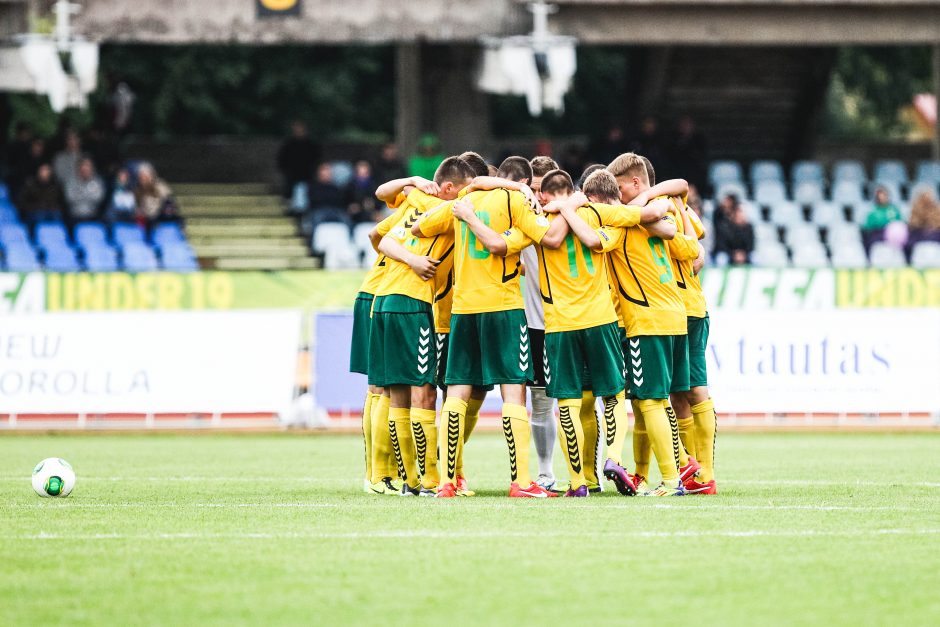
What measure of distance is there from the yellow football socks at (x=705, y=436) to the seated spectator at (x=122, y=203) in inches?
612

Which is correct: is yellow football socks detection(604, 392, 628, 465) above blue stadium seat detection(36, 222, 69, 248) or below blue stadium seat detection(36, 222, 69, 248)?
below

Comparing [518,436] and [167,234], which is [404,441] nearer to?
[518,436]

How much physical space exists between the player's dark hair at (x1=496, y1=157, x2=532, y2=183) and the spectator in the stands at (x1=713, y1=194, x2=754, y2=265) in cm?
1285

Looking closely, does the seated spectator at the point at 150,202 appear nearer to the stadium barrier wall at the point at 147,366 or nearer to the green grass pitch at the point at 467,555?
the stadium barrier wall at the point at 147,366

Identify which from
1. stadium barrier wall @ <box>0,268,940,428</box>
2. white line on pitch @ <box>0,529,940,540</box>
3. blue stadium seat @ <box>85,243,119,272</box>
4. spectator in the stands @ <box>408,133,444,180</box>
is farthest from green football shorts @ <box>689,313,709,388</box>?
blue stadium seat @ <box>85,243,119,272</box>

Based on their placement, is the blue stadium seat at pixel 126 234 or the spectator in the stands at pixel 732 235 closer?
the spectator in the stands at pixel 732 235

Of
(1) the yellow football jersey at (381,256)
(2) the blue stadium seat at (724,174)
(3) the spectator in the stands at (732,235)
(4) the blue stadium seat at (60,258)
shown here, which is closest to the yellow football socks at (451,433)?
(1) the yellow football jersey at (381,256)

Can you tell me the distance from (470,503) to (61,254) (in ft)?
48.8

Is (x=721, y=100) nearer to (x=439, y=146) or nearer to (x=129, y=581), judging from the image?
(x=439, y=146)

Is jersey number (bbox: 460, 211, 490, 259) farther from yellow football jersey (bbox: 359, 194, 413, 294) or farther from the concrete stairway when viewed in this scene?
the concrete stairway

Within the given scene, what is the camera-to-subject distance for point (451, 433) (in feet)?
33.7

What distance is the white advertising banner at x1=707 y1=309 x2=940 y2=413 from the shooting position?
18453 millimetres

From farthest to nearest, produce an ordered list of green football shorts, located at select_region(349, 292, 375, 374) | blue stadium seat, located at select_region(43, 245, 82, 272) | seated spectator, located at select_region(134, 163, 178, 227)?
1. seated spectator, located at select_region(134, 163, 178, 227)
2. blue stadium seat, located at select_region(43, 245, 82, 272)
3. green football shorts, located at select_region(349, 292, 375, 374)

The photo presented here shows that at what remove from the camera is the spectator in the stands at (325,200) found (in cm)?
2484
